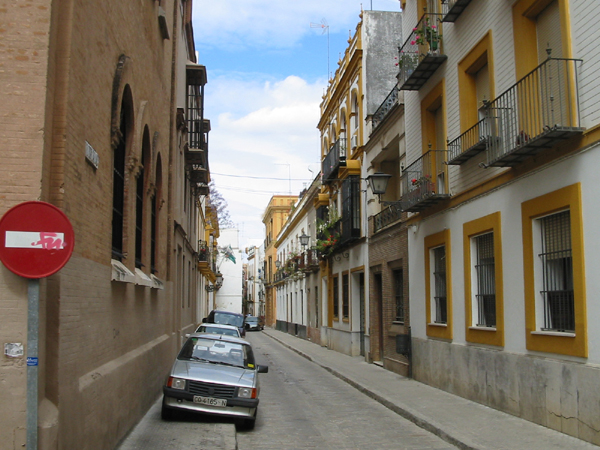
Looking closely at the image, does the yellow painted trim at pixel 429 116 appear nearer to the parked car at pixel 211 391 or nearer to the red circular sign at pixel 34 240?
the parked car at pixel 211 391

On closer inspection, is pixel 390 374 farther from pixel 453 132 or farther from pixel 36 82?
pixel 36 82

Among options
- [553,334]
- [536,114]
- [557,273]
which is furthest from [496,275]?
[536,114]

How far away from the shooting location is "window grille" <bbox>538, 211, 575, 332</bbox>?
30.8ft

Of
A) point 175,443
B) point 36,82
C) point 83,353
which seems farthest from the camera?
point 175,443

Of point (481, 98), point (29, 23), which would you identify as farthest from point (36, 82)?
point (481, 98)

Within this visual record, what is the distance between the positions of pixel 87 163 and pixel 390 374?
1248 centimetres

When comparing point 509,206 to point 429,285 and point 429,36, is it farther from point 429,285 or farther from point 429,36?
point 429,36

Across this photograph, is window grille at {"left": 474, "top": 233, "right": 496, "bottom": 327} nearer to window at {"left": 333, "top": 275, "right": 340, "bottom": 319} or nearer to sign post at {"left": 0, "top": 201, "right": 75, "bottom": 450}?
sign post at {"left": 0, "top": 201, "right": 75, "bottom": 450}

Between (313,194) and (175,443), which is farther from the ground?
(313,194)

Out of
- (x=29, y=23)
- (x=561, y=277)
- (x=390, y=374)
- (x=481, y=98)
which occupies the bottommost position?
(x=390, y=374)

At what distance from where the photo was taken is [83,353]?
703cm

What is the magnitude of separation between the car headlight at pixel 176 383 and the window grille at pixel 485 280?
18.7 ft

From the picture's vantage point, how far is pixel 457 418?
1073 centimetres

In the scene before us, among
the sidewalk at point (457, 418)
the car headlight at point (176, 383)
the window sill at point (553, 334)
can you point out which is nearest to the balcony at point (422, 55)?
the window sill at point (553, 334)
